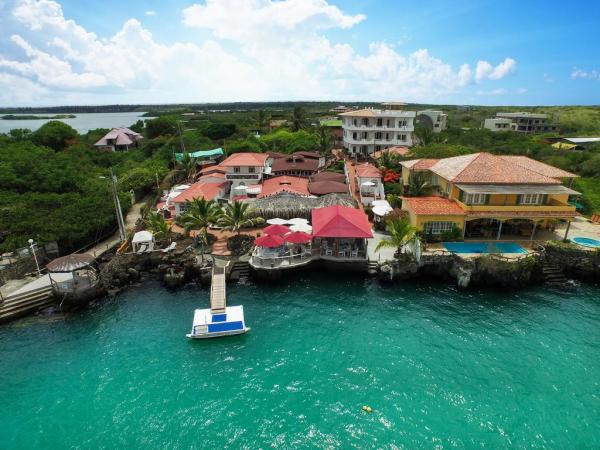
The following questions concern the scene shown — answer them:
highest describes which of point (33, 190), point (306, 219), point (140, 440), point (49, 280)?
point (33, 190)

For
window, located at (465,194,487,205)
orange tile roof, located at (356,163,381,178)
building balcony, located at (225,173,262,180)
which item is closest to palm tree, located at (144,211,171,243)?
building balcony, located at (225,173,262,180)

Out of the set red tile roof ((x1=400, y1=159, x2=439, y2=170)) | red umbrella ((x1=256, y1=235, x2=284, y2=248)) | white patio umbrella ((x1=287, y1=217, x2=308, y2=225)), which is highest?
red tile roof ((x1=400, y1=159, x2=439, y2=170))

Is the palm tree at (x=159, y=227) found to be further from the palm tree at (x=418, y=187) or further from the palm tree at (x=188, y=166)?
the palm tree at (x=418, y=187)

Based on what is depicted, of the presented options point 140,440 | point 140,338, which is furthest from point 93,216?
point 140,440

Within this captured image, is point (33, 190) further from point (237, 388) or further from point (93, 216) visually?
point (237, 388)

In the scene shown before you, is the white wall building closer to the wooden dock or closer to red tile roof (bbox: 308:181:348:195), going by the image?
red tile roof (bbox: 308:181:348:195)

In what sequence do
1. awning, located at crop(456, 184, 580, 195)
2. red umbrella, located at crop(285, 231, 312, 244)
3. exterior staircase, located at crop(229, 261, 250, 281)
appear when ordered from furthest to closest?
awning, located at crop(456, 184, 580, 195), exterior staircase, located at crop(229, 261, 250, 281), red umbrella, located at crop(285, 231, 312, 244)

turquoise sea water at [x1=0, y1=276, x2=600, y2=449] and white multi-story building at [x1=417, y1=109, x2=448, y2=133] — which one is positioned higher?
white multi-story building at [x1=417, y1=109, x2=448, y2=133]

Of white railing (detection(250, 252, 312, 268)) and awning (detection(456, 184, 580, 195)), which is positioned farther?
awning (detection(456, 184, 580, 195))
